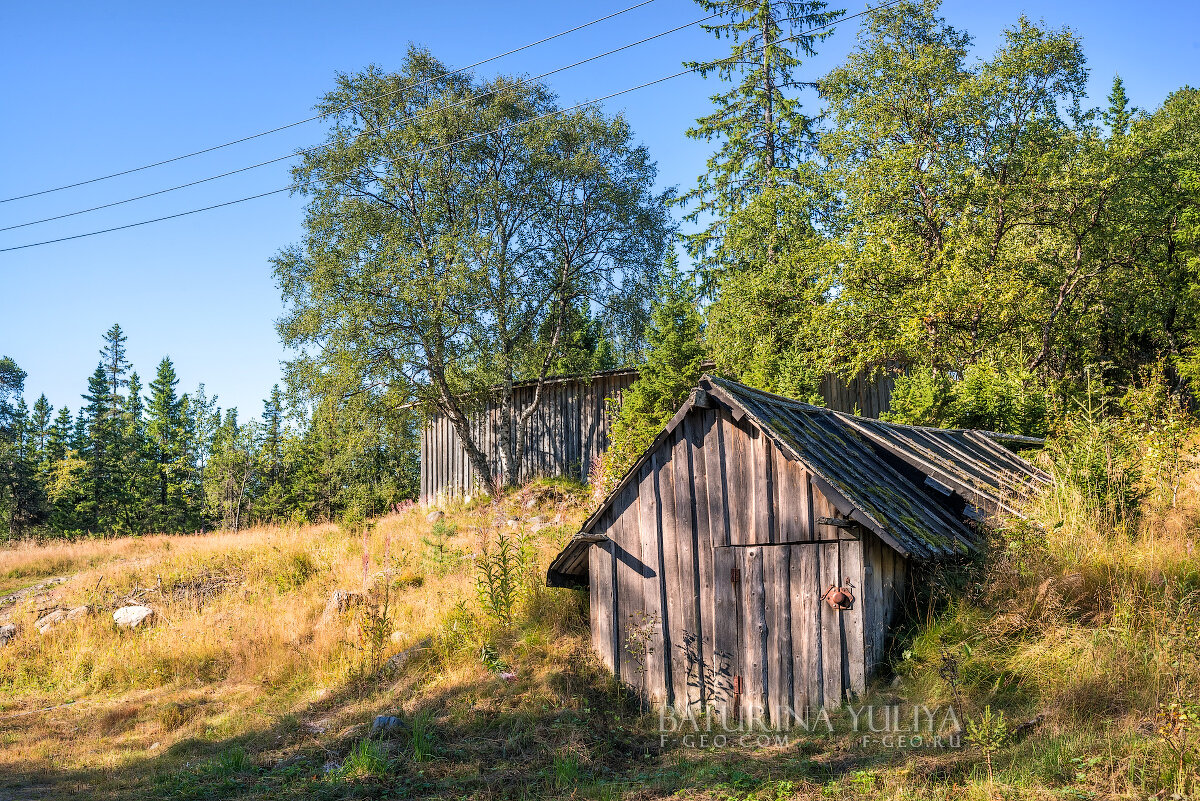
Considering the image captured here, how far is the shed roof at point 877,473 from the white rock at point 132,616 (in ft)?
30.1

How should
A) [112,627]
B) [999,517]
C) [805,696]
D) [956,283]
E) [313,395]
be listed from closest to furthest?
1. [805,696]
2. [999,517]
3. [112,627]
4. [956,283]
5. [313,395]

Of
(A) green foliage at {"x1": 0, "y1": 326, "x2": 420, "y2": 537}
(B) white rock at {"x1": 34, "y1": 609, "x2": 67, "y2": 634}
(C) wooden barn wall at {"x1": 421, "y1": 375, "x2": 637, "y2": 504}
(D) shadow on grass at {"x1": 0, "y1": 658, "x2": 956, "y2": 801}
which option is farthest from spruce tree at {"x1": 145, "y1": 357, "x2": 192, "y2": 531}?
(D) shadow on grass at {"x1": 0, "y1": 658, "x2": 956, "y2": 801}

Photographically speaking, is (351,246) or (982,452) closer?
(982,452)

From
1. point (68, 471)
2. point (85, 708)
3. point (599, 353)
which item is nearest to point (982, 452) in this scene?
point (85, 708)

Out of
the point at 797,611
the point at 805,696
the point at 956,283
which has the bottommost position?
the point at 805,696

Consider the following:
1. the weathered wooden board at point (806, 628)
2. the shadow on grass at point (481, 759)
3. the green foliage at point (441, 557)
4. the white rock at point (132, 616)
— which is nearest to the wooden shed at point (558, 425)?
the green foliage at point (441, 557)

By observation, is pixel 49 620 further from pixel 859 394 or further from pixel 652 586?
pixel 859 394

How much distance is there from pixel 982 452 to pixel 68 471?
145 feet

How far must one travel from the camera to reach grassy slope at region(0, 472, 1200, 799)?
606 centimetres

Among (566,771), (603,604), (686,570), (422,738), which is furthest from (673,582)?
(422,738)

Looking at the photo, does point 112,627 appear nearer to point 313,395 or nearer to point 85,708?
point 85,708

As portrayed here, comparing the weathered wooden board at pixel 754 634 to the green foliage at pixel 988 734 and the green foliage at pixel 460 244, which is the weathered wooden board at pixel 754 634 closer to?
the green foliage at pixel 988 734

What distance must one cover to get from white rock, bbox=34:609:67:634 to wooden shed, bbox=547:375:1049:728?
11.0 m

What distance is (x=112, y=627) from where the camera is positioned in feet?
48.3
